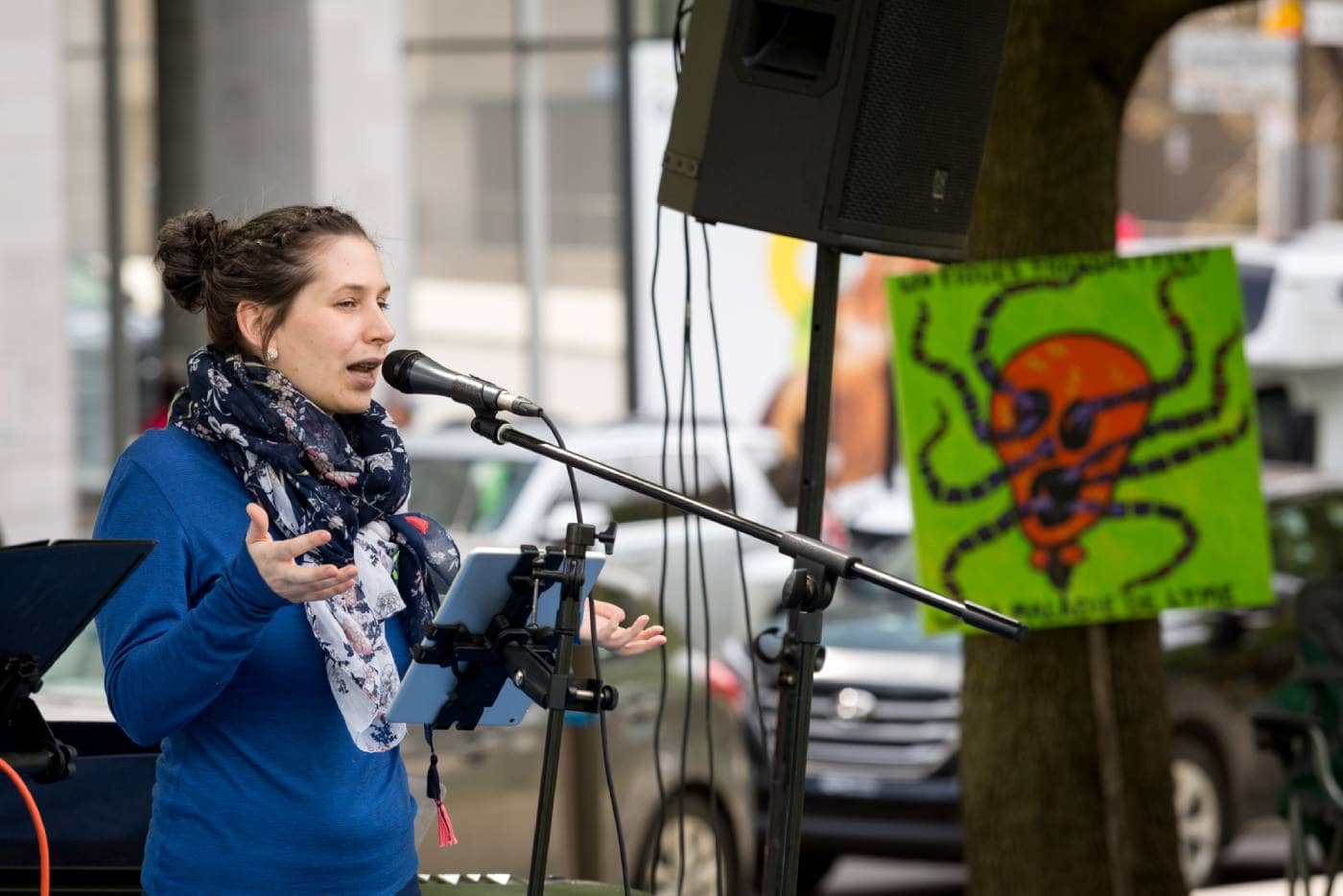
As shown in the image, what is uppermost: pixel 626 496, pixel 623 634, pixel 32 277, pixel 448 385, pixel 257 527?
pixel 32 277

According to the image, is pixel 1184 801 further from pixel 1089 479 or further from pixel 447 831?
pixel 447 831

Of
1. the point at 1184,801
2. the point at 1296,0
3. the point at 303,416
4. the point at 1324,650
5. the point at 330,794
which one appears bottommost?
the point at 1184,801

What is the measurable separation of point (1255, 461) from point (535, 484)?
5.62 metres

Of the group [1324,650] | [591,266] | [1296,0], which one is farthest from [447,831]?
[1296,0]

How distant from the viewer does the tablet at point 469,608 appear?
119 inches

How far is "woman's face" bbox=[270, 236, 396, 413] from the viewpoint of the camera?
320cm

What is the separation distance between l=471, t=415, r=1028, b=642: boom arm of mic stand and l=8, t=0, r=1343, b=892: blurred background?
616 cm

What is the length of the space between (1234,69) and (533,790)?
16028 mm

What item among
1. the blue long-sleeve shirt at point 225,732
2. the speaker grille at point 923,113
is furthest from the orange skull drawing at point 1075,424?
the blue long-sleeve shirt at point 225,732

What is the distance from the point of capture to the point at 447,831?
11.8 feet

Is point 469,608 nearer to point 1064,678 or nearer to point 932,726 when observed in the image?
point 1064,678

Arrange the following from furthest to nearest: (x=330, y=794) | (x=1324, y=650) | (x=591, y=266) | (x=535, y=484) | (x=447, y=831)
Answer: (x=591, y=266), (x=535, y=484), (x=1324, y=650), (x=447, y=831), (x=330, y=794)

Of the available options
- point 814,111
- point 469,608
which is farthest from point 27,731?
point 814,111

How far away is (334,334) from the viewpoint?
10.5ft
